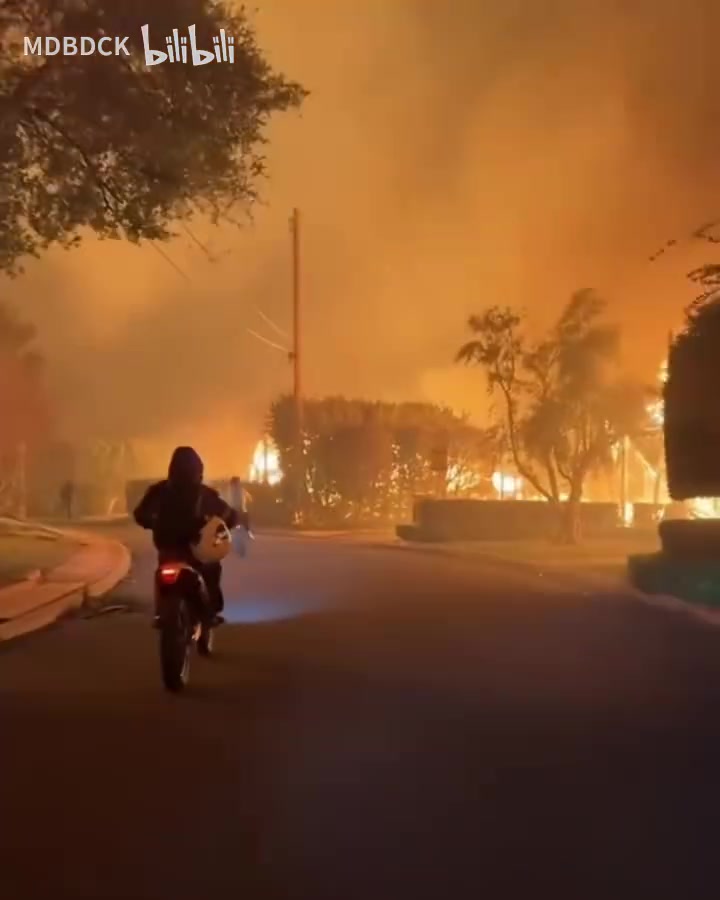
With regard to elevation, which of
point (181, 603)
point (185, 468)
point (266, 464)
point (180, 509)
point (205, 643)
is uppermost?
point (266, 464)

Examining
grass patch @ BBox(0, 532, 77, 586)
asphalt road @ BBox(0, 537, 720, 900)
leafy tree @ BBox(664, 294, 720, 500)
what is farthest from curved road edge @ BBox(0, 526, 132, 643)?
leafy tree @ BBox(664, 294, 720, 500)

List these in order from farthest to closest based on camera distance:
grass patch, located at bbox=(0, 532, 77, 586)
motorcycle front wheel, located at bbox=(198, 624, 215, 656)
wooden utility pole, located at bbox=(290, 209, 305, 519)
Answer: wooden utility pole, located at bbox=(290, 209, 305, 519) < grass patch, located at bbox=(0, 532, 77, 586) < motorcycle front wheel, located at bbox=(198, 624, 215, 656)

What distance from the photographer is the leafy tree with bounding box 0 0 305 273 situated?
17.0 meters

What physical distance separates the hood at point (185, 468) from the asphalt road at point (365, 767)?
161 centimetres

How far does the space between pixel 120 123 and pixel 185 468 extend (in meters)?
8.28

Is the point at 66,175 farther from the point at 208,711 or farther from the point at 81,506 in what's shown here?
the point at 81,506

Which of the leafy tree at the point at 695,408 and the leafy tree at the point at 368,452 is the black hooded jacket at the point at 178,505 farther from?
the leafy tree at the point at 368,452

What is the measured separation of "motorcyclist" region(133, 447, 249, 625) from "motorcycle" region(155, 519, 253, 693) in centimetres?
10

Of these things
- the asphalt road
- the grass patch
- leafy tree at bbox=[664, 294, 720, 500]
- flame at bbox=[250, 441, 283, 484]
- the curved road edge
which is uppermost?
flame at bbox=[250, 441, 283, 484]

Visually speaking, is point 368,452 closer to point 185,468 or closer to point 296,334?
point 296,334

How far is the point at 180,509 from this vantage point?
34.1 ft

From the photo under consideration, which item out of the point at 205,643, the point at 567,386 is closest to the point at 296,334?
the point at 567,386

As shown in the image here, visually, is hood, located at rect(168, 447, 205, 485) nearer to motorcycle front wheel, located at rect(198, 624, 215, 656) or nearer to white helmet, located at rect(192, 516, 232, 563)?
white helmet, located at rect(192, 516, 232, 563)

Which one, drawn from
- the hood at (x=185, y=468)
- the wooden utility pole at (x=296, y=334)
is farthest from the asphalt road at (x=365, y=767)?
the wooden utility pole at (x=296, y=334)
